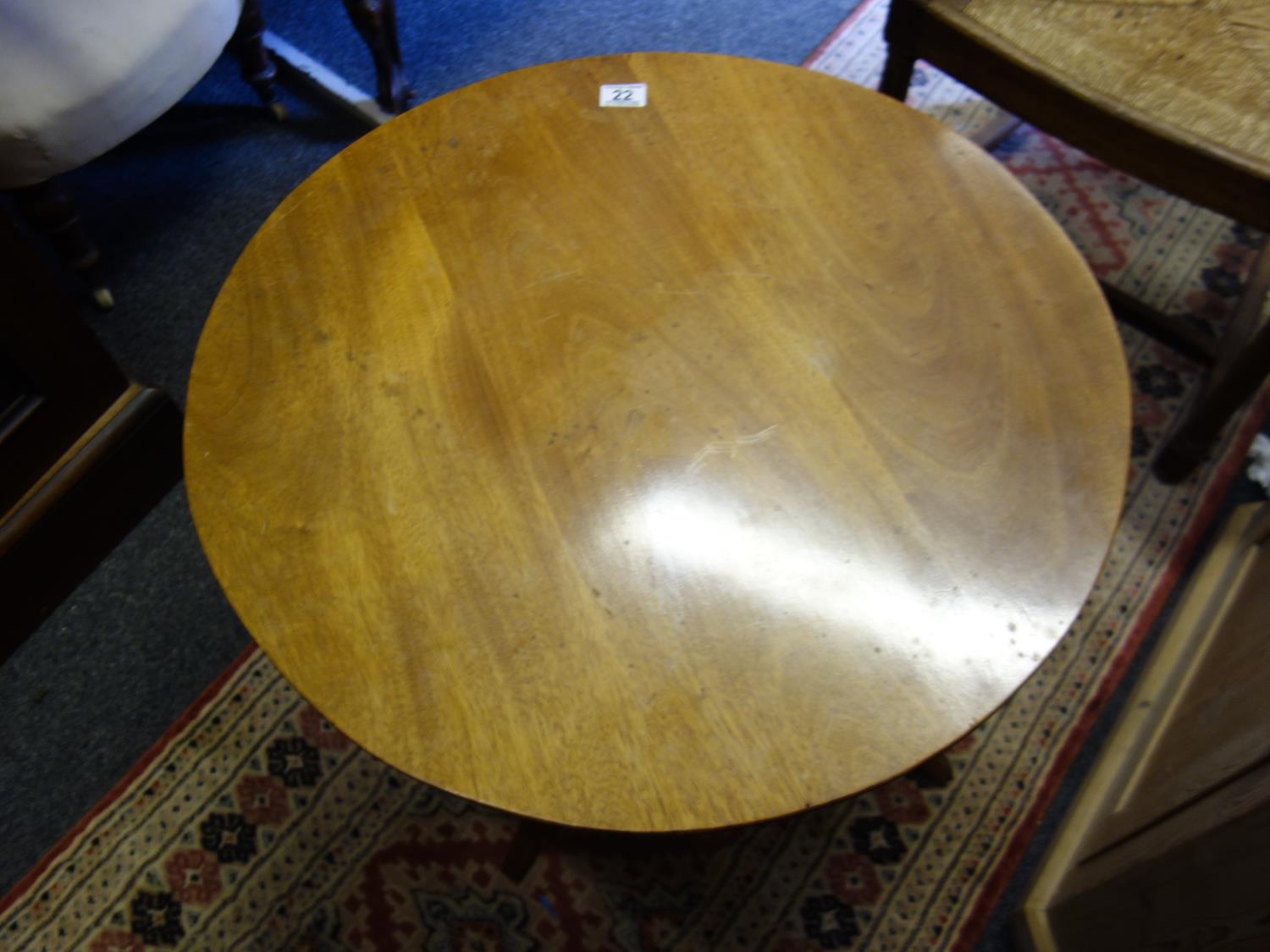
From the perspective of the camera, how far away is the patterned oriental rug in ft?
3.48

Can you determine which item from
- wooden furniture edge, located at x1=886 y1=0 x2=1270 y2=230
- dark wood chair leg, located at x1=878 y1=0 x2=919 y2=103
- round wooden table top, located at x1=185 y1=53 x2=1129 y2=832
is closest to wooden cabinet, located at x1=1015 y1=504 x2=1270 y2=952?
round wooden table top, located at x1=185 y1=53 x2=1129 y2=832

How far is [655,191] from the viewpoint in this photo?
92 cm

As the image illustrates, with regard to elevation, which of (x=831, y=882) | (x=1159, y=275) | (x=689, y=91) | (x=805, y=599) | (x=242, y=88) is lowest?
(x=831, y=882)

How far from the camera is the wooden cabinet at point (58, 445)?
110cm

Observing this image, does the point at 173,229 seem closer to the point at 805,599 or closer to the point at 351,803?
the point at 351,803

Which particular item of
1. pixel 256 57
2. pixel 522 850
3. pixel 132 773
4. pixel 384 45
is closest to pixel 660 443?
pixel 522 850

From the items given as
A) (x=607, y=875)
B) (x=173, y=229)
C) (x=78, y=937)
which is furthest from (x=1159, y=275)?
(x=78, y=937)

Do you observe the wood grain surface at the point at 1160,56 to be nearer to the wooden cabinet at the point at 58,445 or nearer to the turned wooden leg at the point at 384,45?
the turned wooden leg at the point at 384,45

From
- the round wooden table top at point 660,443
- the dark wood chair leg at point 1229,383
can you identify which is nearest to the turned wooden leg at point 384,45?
the round wooden table top at point 660,443

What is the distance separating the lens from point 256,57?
163 centimetres

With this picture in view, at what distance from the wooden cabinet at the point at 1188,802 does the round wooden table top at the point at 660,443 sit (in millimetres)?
247

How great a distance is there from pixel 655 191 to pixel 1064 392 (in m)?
0.42

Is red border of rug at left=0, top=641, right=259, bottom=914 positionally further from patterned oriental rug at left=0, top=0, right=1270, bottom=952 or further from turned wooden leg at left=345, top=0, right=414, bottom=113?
turned wooden leg at left=345, top=0, right=414, bottom=113

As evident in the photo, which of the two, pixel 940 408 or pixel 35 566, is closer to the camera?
pixel 940 408
